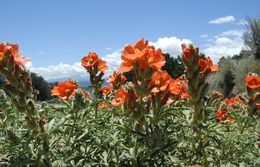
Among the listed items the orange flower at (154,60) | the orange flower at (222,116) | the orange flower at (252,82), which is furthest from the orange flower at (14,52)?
the orange flower at (222,116)

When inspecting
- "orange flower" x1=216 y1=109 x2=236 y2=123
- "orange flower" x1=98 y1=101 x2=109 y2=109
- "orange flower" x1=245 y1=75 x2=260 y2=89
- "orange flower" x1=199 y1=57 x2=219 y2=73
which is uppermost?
"orange flower" x1=199 y1=57 x2=219 y2=73

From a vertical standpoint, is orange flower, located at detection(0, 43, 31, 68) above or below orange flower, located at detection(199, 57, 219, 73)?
above

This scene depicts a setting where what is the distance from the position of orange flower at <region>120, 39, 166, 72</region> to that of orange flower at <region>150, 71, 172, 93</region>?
15 centimetres

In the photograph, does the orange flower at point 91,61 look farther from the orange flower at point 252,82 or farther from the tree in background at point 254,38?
the tree in background at point 254,38

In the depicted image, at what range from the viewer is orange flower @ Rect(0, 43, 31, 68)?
3014 mm

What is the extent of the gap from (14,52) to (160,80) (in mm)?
1044

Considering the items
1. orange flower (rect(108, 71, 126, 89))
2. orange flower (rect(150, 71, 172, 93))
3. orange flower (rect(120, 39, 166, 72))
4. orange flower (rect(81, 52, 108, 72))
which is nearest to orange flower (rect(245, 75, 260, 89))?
orange flower (rect(150, 71, 172, 93))

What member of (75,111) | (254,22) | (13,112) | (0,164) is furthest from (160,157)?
(254,22)

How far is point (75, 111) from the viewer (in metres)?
Answer: 3.39

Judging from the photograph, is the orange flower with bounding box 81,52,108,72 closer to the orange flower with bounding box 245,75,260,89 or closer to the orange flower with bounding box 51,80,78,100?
the orange flower with bounding box 51,80,78,100

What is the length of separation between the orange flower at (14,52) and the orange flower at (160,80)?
0.93m

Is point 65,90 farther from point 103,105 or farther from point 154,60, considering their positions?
point 154,60

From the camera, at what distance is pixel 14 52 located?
3086 millimetres

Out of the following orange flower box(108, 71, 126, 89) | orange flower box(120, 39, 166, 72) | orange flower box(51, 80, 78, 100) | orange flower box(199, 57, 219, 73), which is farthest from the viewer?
orange flower box(108, 71, 126, 89)
